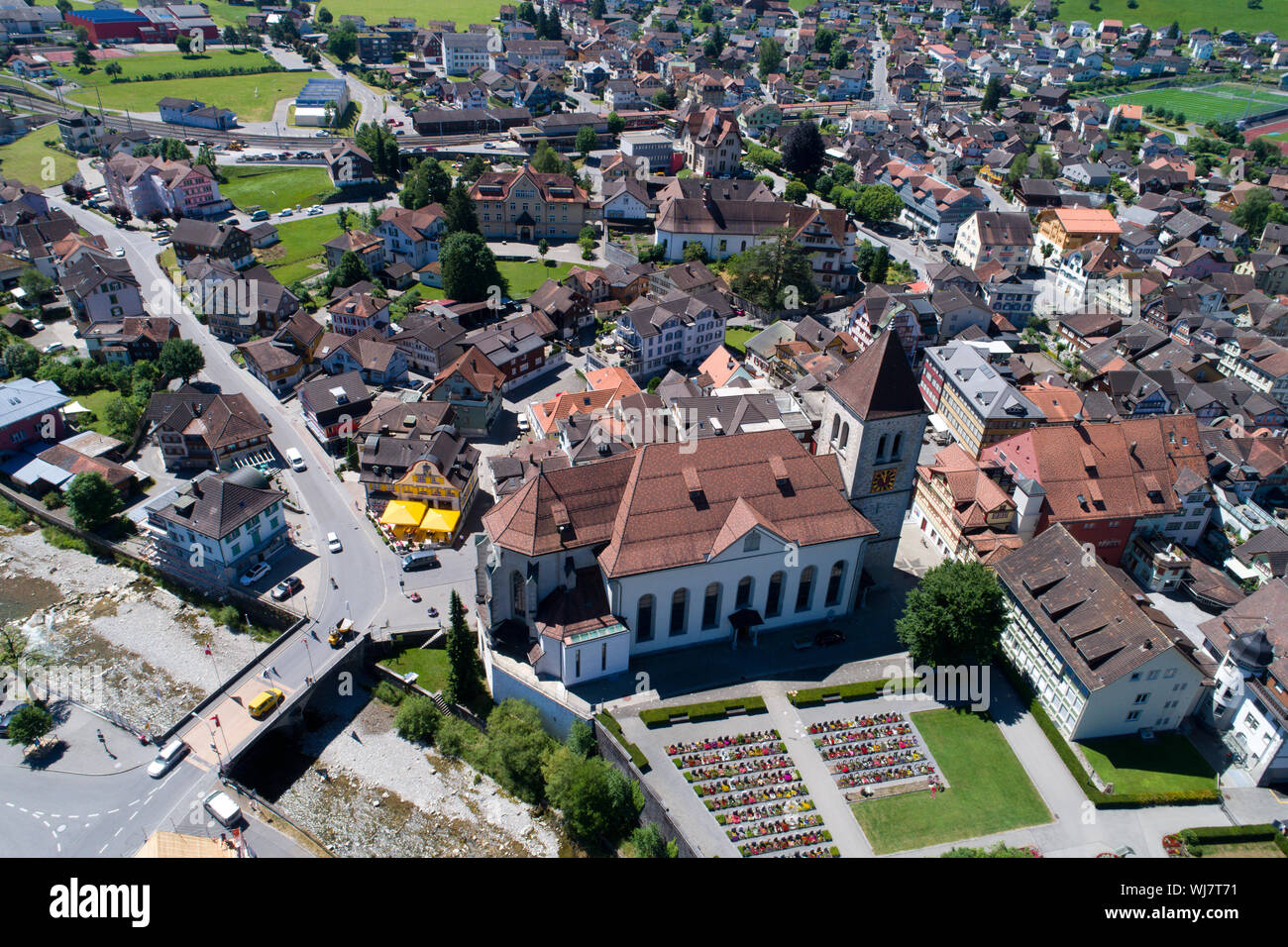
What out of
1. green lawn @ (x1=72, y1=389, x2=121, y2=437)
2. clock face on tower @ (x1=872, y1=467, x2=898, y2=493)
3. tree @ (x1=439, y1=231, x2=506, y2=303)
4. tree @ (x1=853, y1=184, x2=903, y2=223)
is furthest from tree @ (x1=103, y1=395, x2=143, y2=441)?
tree @ (x1=853, y1=184, x2=903, y2=223)

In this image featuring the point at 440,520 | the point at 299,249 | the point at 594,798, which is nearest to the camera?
the point at 594,798

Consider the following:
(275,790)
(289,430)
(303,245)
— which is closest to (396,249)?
(303,245)

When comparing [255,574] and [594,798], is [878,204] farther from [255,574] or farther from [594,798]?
[594,798]

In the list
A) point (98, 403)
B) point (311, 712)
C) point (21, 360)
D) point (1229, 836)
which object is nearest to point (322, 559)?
point (311, 712)

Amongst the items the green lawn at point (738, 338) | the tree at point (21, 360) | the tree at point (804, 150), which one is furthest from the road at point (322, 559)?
the tree at point (804, 150)

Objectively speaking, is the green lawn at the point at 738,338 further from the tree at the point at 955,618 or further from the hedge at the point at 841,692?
the hedge at the point at 841,692
